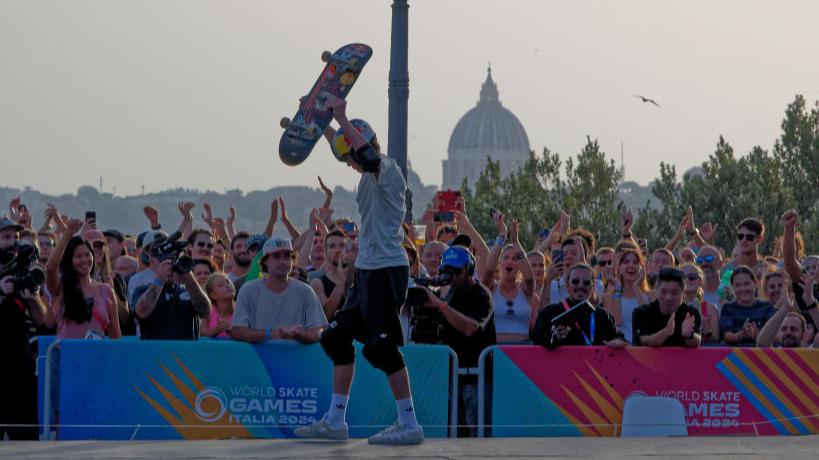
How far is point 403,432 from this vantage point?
9656 mm

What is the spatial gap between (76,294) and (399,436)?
2828mm

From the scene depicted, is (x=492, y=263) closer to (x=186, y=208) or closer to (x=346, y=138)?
(x=346, y=138)

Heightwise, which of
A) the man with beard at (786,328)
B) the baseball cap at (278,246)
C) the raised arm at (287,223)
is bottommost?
the man with beard at (786,328)

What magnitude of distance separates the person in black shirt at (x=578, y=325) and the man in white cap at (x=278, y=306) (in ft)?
5.23

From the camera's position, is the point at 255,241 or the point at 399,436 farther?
the point at 255,241

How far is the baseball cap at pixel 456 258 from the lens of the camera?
1115cm

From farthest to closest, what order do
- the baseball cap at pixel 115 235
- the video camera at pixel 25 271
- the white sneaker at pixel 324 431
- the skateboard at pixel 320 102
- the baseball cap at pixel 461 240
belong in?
the baseball cap at pixel 115 235 < the baseball cap at pixel 461 240 < the video camera at pixel 25 271 < the skateboard at pixel 320 102 < the white sneaker at pixel 324 431

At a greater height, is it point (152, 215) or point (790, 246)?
point (152, 215)

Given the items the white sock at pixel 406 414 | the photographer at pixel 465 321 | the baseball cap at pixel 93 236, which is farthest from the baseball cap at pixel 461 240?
the white sock at pixel 406 414

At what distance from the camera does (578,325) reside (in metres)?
11.8

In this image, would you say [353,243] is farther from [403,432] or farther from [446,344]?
[403,432]

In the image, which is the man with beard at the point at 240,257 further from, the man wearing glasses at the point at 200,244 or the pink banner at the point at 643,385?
the pink banner at the point at 643,385

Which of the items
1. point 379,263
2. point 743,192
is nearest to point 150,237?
point 379,263

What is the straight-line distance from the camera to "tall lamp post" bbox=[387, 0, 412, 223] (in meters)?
16.6
